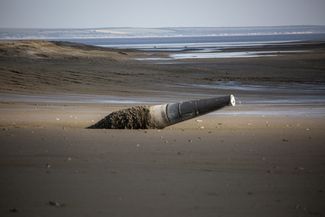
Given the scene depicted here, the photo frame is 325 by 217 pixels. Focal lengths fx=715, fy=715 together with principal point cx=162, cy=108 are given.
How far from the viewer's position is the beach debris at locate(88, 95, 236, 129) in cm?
1175

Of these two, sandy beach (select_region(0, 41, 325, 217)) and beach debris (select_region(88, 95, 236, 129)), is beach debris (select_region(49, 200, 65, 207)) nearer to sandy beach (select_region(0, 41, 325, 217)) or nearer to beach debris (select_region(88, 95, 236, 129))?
sandy beach (select_region(0, 41, 325, 217))

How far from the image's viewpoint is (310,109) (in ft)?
52.1

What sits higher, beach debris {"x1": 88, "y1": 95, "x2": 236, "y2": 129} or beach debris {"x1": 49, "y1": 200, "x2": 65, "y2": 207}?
beach debris {"x1": 88, "y1": 95, "x2": 236, "y2": 129}

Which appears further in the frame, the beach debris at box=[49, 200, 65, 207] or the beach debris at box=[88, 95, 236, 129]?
the beach debris at box=[88, 95, 236, 129]

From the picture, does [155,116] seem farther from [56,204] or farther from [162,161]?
[56,204]

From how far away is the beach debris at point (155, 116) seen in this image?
11.8 metres

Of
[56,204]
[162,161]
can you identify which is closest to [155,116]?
[162,161]

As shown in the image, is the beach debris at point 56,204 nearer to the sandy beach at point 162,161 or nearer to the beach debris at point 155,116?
the sandy beach at point 162,161

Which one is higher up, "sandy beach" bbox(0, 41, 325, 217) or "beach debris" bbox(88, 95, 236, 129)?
"beach debris" bbox(88, 95, 236, 129)

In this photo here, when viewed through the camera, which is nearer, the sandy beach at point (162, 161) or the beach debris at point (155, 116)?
the sandy beach at point (162, 161)

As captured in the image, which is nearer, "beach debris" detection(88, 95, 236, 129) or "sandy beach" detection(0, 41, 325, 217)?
"sandy beach" detection(0, 41, 325, 217)

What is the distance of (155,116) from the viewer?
11.9m

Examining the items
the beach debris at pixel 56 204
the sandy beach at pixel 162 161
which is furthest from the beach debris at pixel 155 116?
the beach debris at pixel 56 204

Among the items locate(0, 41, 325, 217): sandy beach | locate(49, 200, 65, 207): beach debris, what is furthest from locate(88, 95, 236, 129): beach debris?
locate(49, 200, 65, 207): beach debris
